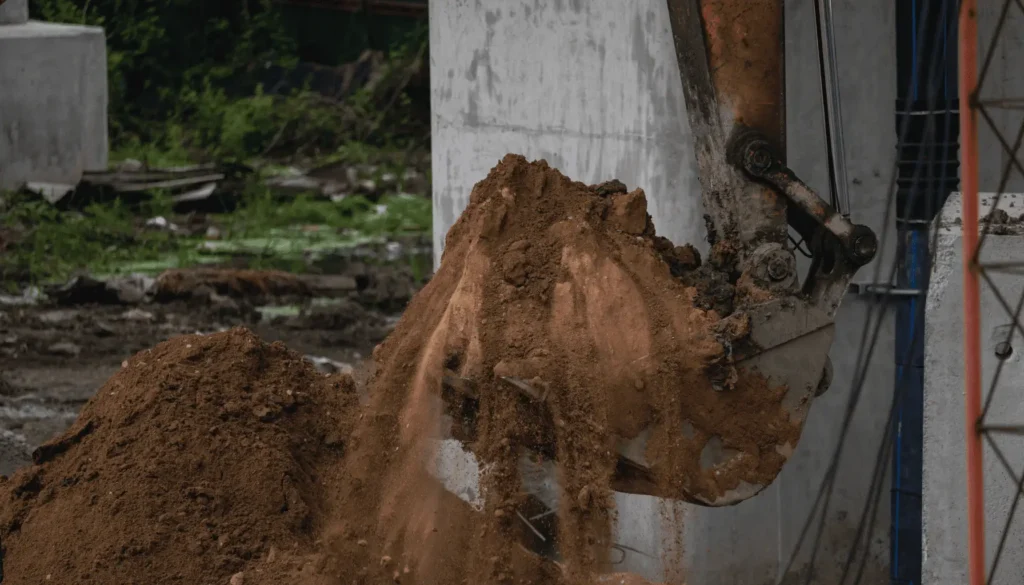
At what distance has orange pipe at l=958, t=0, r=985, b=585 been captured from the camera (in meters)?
4.37

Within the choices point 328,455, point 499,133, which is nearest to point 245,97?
point 499,133

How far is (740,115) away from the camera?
188 inches

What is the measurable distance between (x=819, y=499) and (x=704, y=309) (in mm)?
2148

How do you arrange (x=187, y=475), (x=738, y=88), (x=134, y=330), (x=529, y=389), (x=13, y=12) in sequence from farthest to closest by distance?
(x=13, y=12), (x=134, y=330), (x=187, y=475), (x=738, y=88), (x=529, y=389)

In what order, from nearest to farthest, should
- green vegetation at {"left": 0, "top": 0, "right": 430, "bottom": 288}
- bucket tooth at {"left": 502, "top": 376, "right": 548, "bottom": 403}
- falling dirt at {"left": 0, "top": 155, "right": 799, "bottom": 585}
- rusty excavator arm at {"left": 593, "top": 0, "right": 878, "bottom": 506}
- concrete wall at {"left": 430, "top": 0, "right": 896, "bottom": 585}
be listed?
1. bucket tooth at {"left": 502, "top": 376, "right": 548, "bottom": 403}
2. falling dirt at {"left": 0, "top": 155, "right": 799, "bottom": 585}
3. rusty excavator arm at {"left": 593, "top": 0, "right": 878, "bottom": 506}
4. concrete wall at {"left": 430, "top": 0, "right": 896, "bottom": 585}
5. green vegetation at {"left": 0, "top": 0, "right": 430, "bottom": 288}

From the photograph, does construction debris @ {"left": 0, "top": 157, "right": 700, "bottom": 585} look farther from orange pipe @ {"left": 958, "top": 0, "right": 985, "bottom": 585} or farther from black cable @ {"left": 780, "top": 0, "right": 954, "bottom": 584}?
black cable @ {"left": 780, "top": 0, "right": 954, "bottom": 584}

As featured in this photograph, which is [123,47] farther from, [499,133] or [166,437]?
[166,437]

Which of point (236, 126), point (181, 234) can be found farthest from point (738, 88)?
point (236, 126)

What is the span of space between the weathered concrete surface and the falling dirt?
87 centimetres

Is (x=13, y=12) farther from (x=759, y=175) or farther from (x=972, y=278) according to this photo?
(x=972, y=278)

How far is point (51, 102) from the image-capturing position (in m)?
14.9

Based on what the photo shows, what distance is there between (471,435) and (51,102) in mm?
11526

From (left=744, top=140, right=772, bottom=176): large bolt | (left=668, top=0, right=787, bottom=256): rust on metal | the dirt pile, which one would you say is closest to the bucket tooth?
the dirt pile

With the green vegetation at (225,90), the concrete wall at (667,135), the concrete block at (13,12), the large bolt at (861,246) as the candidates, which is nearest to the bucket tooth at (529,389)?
the large bolt at (861,246)
